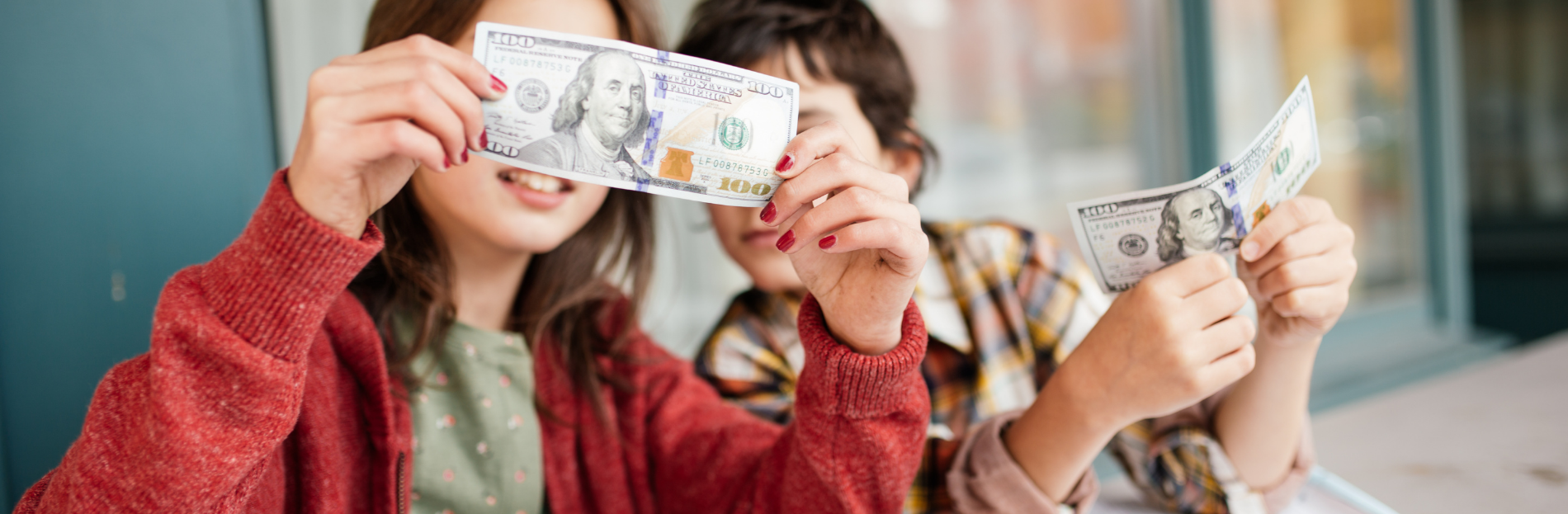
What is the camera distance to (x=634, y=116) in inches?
28.8

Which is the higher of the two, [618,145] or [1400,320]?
[618,145]

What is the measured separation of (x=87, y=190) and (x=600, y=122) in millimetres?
759

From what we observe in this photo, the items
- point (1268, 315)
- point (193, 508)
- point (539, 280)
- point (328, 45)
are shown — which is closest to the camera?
point (193, 508)

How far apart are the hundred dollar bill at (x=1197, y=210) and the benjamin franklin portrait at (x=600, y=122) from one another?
457 millimetres

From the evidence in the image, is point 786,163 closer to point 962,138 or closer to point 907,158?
point 907,158

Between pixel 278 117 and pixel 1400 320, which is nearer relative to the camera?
pixel 278 117

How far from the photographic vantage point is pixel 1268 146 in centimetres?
86

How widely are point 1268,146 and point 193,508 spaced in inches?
39.5

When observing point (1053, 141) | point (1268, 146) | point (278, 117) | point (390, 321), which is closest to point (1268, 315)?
point (1268, 146)

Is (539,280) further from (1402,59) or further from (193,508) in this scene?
(1402,59)

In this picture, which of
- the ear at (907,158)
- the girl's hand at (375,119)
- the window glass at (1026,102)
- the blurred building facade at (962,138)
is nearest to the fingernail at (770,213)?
the girl's hand at (375,119)

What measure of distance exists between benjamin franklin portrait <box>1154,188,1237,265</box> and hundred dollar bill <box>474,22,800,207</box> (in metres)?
0.41

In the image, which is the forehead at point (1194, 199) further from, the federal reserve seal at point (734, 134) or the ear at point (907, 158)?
the ear at point (907, 158)

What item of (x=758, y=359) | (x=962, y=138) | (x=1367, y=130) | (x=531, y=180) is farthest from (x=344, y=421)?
(x=1367, y=130)
